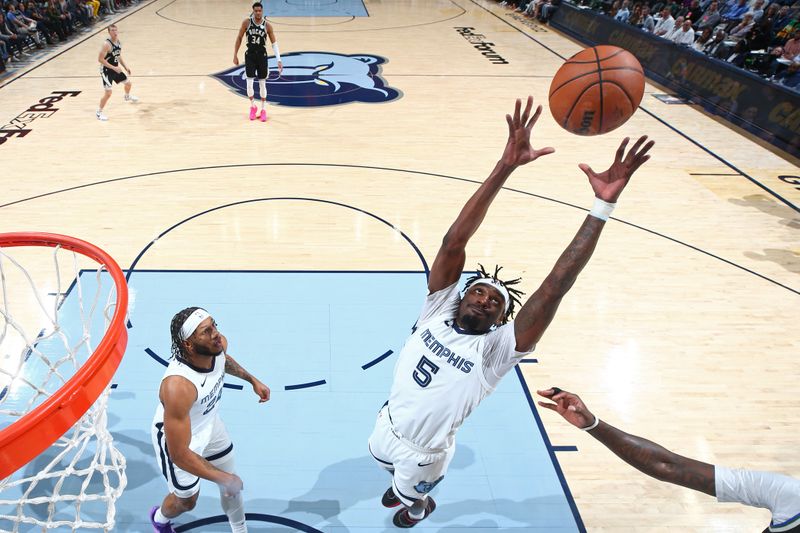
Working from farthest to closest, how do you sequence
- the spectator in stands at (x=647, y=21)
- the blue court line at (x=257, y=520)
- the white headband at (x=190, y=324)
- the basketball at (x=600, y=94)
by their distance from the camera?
the spectator in stands at (x=647, y=21)
the basketball at (x=600, y=94)
the blue court line at (x=257, y=520)
the white headband at (x=190, y=324)

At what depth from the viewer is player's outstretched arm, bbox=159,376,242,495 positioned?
8.85 feet

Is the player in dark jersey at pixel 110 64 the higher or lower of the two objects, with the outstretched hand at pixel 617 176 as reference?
lower

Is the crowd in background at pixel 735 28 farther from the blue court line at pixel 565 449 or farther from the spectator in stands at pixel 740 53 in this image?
the blue court line at pixel 565 449

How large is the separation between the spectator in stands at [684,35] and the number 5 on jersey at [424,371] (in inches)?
509

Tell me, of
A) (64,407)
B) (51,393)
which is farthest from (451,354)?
(51,393)

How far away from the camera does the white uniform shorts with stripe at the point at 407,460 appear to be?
9.78 feet

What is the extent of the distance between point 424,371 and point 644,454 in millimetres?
1026

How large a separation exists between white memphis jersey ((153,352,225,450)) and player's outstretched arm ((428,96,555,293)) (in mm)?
1187

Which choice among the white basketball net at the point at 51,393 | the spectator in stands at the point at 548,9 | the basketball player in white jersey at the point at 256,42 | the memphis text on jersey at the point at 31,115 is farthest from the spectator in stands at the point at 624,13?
the white basketball net at the point at 51,393

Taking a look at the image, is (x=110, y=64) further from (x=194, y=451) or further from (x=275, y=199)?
(x=194, y=451)

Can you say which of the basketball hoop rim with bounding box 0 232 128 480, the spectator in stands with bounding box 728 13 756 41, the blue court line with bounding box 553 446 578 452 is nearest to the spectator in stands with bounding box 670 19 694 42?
the spectator in stands with bounding box 728 13 756 41

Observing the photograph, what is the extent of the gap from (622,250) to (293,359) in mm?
3973

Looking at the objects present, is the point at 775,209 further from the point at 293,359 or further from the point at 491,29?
the point at 491,29

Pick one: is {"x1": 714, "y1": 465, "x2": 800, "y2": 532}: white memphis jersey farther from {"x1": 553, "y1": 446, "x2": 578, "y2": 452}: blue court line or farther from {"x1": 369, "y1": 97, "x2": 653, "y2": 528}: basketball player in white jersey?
{"x1": 553, "y1": 446, "x2": 578, "y2": 452}: blue court line
